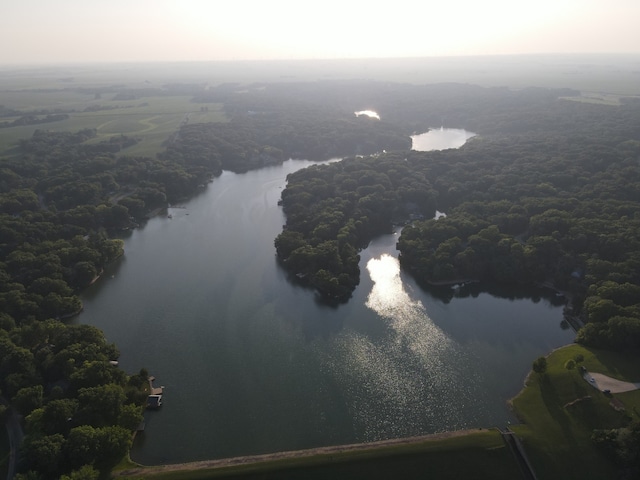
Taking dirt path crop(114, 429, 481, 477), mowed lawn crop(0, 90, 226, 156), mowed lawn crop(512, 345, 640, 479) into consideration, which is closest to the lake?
dirt path crop(114, 429, 481, 477)

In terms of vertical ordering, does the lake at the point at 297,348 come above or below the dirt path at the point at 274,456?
below

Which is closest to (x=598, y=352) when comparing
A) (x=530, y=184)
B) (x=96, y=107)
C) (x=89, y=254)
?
(x=530, y=184)

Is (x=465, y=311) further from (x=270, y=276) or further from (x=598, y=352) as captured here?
(x=270, y=276)

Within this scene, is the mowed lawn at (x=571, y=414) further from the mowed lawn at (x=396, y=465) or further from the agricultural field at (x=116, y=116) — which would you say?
the agricultural field at (x=116, y=116)

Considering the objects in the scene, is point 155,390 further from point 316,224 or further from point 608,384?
point 608,384

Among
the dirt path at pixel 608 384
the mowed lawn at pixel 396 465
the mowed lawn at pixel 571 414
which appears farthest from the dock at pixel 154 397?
the dirt path at pixel 608 384

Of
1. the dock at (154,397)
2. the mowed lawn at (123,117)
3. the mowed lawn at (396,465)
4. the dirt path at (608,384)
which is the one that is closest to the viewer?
the mowed lawn at (396,465)

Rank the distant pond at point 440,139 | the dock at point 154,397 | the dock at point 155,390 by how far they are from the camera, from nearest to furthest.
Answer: the dock at point 154,397, the dock at point 155,390, the distant pond at point 440,139
